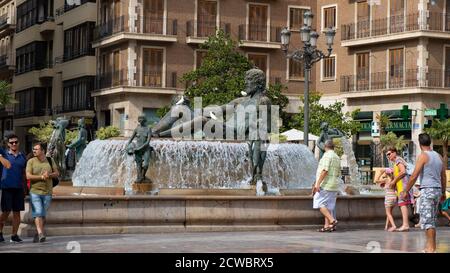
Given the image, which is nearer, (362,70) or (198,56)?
(362,70)

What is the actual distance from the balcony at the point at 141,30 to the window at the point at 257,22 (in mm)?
4867

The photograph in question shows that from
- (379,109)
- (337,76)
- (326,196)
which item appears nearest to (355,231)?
(326,196)

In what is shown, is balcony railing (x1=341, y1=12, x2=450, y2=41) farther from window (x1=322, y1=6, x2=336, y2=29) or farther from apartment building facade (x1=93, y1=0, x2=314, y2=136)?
apartment building facade (x1=93, y1=0, x2=314, y2=136)

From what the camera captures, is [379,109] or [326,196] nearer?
[326,196]

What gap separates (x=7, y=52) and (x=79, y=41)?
58.2 ft

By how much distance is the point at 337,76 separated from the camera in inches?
1998

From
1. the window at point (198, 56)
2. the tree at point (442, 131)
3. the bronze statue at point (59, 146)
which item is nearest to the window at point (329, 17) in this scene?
the window at point (198, 56)

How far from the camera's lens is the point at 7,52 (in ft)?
229

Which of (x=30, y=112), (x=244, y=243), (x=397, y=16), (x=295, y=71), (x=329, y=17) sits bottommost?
(x=244, y=243)

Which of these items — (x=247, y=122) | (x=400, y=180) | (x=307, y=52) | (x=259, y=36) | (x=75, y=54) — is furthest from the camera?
(x=75, y=54)

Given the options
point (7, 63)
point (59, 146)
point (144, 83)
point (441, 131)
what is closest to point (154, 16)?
point (144, 83)

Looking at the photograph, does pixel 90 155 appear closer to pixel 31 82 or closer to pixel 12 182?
pixel 12 182

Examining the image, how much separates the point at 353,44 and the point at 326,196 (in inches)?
1387

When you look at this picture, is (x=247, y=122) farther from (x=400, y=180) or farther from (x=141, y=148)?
(x=400, y=180)
